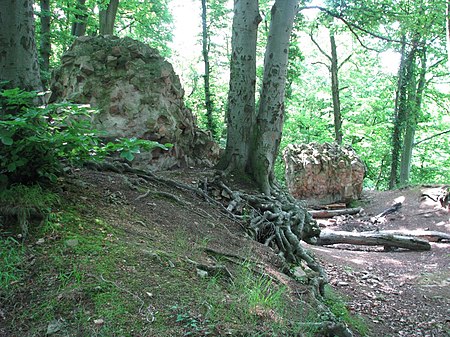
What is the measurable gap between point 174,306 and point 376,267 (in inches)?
209

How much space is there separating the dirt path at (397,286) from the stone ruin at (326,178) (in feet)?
14.5

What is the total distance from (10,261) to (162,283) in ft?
3.64

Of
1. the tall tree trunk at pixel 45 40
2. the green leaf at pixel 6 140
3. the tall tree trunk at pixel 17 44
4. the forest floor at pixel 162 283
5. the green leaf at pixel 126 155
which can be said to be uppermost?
the tall tree trunk at pixel 45 40

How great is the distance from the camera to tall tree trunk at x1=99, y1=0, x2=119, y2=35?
12.2m

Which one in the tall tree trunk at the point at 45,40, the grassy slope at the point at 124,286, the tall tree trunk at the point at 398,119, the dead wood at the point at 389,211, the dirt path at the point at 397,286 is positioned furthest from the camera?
the tall tree trunk at the point at 398,119

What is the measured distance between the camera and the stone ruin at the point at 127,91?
22.0 feet

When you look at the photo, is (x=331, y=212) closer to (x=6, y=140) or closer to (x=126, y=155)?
(x=126, y=155)

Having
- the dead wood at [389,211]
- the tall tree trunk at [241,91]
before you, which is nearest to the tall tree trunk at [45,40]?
the tall tree trunk at [241,91]

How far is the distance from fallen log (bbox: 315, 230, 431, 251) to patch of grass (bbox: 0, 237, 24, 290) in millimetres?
6940

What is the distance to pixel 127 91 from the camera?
22.4ft

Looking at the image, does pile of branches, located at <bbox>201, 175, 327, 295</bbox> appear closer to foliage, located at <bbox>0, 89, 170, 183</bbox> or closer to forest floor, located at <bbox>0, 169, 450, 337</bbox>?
forest floor, located at <bbox>0, 169, 450, 337</bbox>

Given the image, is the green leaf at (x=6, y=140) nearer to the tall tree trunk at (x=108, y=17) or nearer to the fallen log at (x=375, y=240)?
the fallen log at (x=375, y=240)

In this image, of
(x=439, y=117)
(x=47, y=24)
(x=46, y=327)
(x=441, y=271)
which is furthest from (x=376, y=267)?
(x=439, y=117)

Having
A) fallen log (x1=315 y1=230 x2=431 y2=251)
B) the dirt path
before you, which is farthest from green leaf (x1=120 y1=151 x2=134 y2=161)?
fallen log (x1=315 y1=230 x2=431 y2=251)
